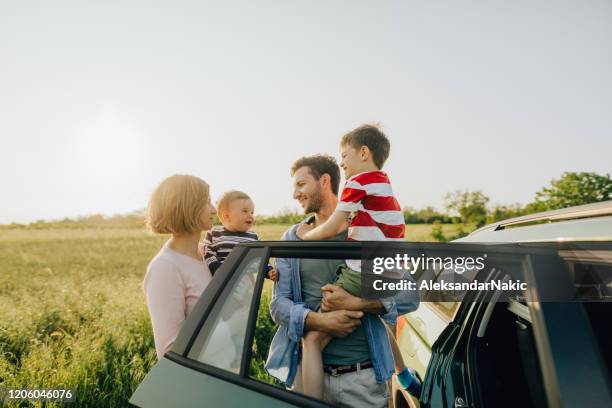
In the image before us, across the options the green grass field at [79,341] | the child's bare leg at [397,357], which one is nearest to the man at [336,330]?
the child's bare leg at [397,357]

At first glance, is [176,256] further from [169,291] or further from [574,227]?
[574,227]

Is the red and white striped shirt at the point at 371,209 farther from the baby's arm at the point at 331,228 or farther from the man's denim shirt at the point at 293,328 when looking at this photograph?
the man's denim shirt at the point at 293,328

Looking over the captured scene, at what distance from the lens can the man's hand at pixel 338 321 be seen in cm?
179

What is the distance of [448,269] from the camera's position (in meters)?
1.36

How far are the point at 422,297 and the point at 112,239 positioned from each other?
33201 millimetres

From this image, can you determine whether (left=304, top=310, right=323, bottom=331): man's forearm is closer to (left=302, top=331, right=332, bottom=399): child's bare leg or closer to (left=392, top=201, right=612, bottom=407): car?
(left=302, top=331, right=332, bottom=399): child's bare leg

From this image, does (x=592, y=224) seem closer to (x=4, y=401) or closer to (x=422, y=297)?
(x=422, y=297)

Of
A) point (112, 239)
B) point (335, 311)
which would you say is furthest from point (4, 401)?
point (112, 239)

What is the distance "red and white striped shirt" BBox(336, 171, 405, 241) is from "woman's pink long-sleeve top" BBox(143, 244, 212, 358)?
2.70 feet

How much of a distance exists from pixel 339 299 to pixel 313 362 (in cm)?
33

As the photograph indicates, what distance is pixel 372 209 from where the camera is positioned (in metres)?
2.31

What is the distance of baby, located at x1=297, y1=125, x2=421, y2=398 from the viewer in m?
1.89

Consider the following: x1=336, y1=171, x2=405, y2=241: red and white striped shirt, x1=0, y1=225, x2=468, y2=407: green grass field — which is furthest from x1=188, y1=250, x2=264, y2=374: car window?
x1=0, y1=225, x2=468, y2=407: green grass field

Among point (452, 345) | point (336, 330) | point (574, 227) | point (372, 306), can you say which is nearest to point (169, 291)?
point (336, 330)
